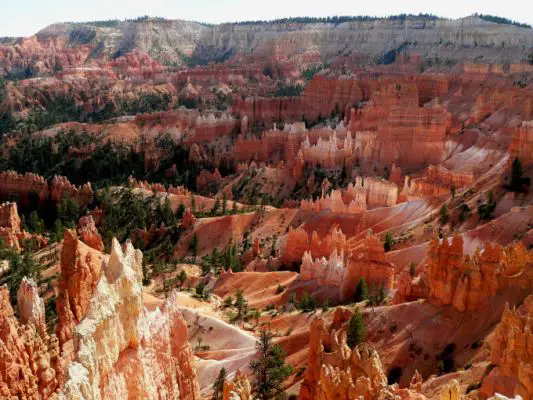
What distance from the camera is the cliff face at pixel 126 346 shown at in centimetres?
1426

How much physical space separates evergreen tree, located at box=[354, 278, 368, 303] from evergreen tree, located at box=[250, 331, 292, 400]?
1047 cm

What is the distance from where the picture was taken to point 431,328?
27.2 metres

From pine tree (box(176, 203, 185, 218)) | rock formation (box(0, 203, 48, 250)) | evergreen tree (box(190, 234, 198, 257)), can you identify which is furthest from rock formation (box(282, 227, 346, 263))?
rock formation (box(0, 203, 48, 250))

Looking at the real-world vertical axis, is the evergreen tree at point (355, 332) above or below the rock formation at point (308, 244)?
above

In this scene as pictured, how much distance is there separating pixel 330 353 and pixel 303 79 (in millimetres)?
138343

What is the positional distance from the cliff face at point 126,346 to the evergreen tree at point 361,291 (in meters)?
17.8

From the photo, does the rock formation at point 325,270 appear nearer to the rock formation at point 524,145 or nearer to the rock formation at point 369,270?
the rock formation at point 369,270

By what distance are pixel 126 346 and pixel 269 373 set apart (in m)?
9.41

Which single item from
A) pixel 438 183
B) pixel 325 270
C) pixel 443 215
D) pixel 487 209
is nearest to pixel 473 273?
pixel 325 270

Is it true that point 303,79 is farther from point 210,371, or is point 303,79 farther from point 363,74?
point 210,371

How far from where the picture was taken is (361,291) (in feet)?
122

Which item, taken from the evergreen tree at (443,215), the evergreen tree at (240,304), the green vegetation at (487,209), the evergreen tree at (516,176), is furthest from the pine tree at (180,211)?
the evergreen tree at (516,176)

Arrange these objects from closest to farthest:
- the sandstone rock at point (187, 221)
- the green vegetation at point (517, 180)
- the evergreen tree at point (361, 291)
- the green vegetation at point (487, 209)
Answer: the evergreen tree at point (361, 291) < the green vegetation at point (487, 209) < the green vegetation at point (517, 180) < the sandstone rock at point (187, 221)

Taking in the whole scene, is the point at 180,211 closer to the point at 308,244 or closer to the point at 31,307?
the point at 308,244
